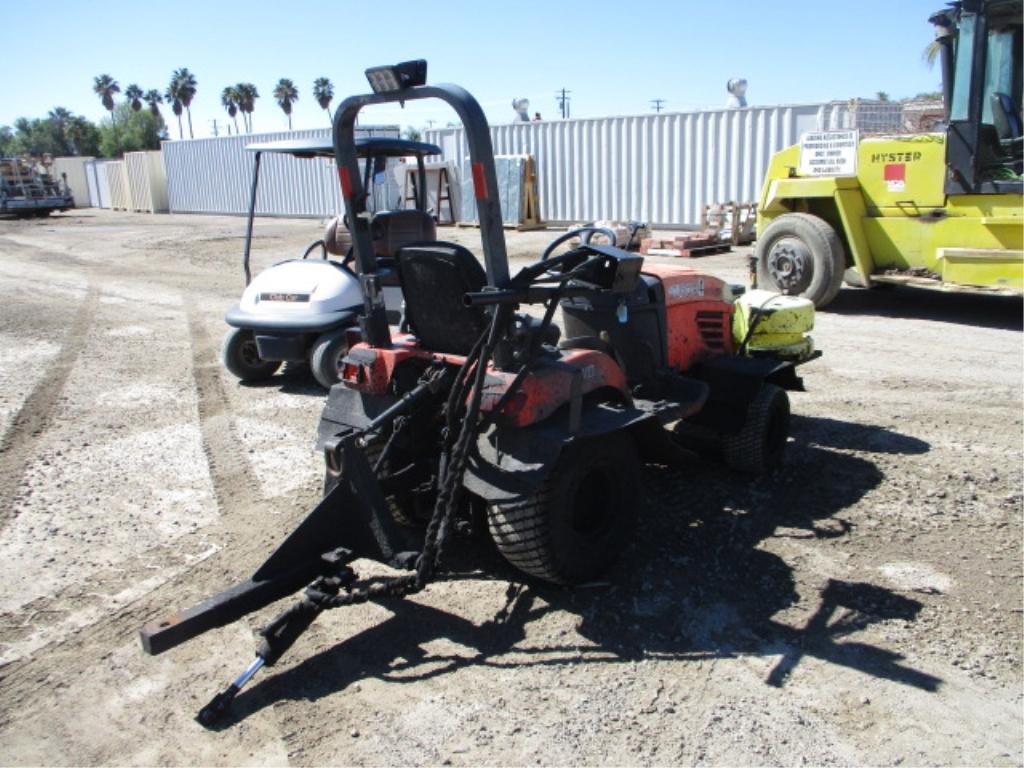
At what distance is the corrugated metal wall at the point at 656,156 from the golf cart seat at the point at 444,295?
1349 centimetres

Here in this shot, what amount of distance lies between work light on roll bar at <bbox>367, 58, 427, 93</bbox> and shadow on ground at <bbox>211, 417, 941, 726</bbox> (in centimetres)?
209

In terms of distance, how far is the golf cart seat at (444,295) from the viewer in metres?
3.41

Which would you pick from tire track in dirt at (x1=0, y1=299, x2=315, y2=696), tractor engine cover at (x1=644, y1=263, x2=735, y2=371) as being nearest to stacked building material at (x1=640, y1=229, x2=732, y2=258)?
tractor engine cover at (x1=644, y1=263, x2=735, y2=371)

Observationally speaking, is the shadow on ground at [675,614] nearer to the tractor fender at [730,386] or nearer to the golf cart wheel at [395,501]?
the golf cart wheel at [395,501]

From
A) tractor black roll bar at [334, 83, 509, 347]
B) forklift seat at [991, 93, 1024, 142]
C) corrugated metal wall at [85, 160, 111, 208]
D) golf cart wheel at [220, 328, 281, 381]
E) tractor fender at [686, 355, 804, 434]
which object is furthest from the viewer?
corrugated metal wall at [85, 160, 111, 208]

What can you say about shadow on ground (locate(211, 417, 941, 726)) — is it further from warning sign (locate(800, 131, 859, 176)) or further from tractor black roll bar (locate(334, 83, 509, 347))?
warning sign (locate(800, 131, 859, 176))

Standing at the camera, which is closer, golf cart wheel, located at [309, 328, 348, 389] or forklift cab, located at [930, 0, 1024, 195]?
golf cart wheel, located at [309, 328, 348, 389]

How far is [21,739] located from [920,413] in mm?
5561

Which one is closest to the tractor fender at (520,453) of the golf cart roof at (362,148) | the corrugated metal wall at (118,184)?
the golf cart roof at (362,148)

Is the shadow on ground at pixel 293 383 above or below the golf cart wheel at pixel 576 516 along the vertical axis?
below

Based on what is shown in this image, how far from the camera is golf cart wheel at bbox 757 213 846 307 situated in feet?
30.3

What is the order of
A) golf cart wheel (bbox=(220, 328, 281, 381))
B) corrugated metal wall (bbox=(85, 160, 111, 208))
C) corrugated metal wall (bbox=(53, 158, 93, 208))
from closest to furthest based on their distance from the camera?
1. golf cart wheel (bbox=(220, 328, 281, 381))
2. corrugated metal wall (bbox=(85, 160, 111, 208))
3. corrugated metal wall (bbox=(53, 158, 93, 208))

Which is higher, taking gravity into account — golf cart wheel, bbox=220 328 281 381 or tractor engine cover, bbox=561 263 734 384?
tractor engine cover, bbox=561 263 734 384

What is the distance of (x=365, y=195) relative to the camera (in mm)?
3713
